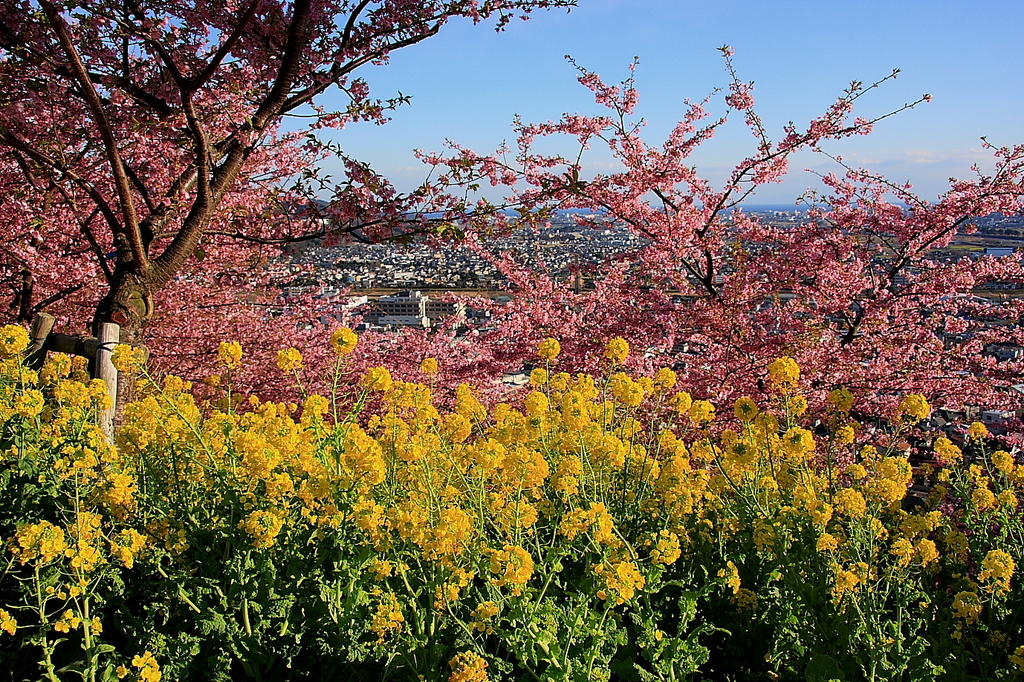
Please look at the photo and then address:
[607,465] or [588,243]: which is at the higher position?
[588,243]

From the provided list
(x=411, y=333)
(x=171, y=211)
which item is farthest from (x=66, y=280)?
(x=411, y=333)

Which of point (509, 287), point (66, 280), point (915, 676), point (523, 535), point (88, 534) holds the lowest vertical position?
point (915, 676)

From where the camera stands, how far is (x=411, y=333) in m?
7.53

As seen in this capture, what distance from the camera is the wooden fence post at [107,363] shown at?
388cm

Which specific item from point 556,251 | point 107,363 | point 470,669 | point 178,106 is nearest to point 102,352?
point 107,363

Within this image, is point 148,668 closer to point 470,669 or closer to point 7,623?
point 7,623

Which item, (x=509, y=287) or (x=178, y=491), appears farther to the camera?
(x=509, y=287)

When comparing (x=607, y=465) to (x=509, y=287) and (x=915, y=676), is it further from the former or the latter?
(x=509, y=287)

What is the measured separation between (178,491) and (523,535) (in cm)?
127

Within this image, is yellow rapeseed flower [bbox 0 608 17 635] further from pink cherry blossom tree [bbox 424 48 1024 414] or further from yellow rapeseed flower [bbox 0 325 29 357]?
pink cherry blossom tree [bbox 424 48 1024 414]

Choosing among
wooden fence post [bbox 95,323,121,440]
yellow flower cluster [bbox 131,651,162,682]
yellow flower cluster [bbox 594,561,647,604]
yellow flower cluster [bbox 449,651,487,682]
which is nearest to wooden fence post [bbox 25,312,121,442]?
wooden fence post [bbox 95,323,121,440]

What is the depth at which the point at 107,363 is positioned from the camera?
394cm

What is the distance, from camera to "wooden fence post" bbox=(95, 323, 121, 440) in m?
3.88

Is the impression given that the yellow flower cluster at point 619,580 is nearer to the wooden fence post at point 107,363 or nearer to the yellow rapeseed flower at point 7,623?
the yellow rapeseed flower at point 7,623
